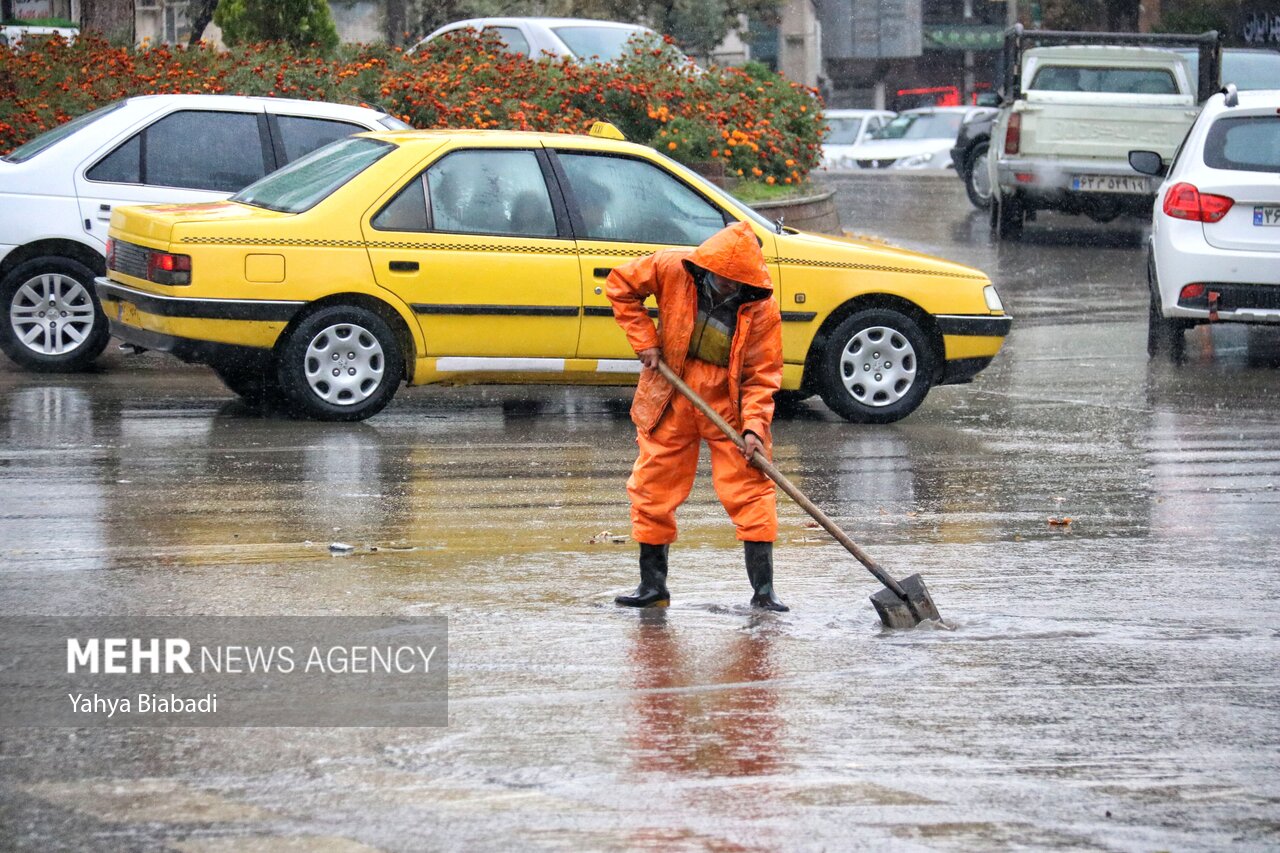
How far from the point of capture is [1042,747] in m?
5.03

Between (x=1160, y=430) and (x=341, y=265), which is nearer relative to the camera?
(x=341, y=265)

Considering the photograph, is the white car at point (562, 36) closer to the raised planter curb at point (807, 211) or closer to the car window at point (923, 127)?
the raised planter curb at point (807, 211)

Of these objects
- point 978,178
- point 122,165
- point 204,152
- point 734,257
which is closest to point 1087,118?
point 978,178

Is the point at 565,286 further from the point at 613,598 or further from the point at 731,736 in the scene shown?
the point at 731,736

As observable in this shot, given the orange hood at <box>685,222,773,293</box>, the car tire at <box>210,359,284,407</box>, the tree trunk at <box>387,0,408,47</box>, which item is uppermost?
the tree trunk at <box>387,0,408,47</box>

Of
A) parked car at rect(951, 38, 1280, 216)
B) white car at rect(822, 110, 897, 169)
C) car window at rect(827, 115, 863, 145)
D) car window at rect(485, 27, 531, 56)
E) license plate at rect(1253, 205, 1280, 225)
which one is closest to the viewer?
license plate at rect(1253, 205, 1280, 225)

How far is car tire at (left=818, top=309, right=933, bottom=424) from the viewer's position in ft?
34.7

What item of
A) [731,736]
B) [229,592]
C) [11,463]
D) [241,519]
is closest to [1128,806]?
[731,736]

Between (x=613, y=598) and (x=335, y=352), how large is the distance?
3838mm

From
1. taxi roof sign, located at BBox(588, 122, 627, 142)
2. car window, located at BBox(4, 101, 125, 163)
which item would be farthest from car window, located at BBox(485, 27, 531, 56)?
taxi roof sign, located at BBox(588, 122, 627, 142)

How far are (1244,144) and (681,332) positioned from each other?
7.46 meters

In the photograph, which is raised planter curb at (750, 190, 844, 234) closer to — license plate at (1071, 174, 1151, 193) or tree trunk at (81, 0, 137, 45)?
license plate at (1071, 174, 1151, 193)

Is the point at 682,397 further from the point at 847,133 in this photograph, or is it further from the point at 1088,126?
the point at 847,133

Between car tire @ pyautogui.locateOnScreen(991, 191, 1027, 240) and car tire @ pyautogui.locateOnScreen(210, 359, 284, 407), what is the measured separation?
→ 38.8 feet
